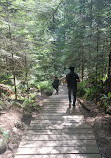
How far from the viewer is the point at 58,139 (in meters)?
3.73

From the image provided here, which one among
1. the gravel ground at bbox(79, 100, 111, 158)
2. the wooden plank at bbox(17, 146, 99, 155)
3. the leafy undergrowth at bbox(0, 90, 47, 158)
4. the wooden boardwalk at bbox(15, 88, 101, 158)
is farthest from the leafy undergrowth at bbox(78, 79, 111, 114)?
the leafy undergrowth at bbox(0, 90, 47, 158)

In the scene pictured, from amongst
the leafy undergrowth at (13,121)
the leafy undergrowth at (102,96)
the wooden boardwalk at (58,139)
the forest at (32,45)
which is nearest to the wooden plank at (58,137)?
the wooden boardwalk at (58,139)

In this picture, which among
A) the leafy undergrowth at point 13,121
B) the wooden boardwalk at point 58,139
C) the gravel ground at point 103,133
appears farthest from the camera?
the leafy undergrowth at point 13,121

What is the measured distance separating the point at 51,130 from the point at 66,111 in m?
1.91

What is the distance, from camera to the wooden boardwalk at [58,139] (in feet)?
10.3

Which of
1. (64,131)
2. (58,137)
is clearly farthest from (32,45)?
(58,137)

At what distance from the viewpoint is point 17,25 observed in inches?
266

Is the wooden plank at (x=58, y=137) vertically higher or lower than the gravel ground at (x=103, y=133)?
higher

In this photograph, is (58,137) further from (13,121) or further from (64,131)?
(13,121)

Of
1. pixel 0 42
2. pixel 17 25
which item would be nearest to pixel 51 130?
pixel 0 42

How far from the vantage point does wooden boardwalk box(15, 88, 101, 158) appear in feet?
10.3

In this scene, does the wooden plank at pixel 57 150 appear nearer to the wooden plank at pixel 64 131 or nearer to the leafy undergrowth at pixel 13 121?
the leafy undergrowth at pixel 13 121

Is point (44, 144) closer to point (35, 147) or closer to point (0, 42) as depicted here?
point (35, 147)

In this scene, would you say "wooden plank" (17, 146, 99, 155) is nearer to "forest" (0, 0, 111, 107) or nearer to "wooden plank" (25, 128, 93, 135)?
"wooden plank" (25, 128, 93, 135)
